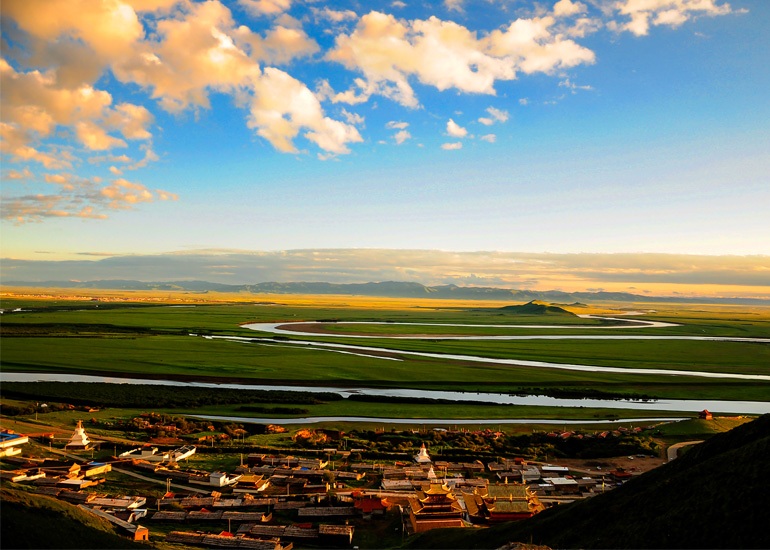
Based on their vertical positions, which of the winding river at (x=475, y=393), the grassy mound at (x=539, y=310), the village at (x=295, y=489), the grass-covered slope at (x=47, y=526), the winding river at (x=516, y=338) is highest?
the grass-covered slope at (x=47, y=526)

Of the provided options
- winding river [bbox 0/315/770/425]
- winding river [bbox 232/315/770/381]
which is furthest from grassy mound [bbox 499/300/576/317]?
winding river [bbox 0/315/770/425]

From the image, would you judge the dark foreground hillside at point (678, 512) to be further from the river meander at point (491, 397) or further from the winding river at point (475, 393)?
the river meander at point (491, 397)

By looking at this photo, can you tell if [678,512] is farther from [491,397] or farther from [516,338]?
[516,338]

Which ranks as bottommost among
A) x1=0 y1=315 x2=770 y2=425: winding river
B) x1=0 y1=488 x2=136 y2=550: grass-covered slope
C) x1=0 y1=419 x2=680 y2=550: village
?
x1=0 y1=315 x2=770 y2=425: winding river

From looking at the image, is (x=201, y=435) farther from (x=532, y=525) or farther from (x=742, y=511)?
(x=742, y=511)

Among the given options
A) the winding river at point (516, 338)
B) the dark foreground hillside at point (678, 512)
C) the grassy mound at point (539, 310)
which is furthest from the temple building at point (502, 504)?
the grassy mound at point (539, 310)

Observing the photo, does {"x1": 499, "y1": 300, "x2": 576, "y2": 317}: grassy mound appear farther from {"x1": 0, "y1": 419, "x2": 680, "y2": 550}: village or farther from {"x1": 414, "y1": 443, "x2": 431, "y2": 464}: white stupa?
{"x1": 414, "y1": 443, "x2": 431, "y2": 464}: white stupa
